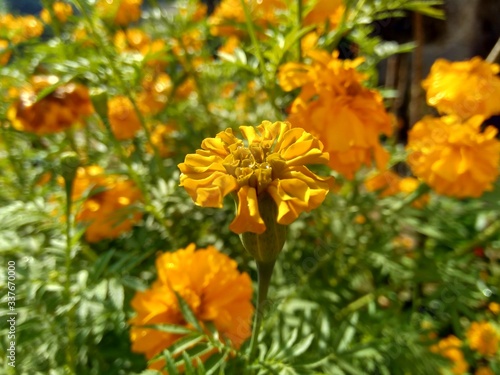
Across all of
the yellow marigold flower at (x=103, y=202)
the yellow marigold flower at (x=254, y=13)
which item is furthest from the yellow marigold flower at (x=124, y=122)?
the yellow marigold flower at (x=254, y=13)

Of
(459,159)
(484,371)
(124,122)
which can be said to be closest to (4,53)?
(124,122)

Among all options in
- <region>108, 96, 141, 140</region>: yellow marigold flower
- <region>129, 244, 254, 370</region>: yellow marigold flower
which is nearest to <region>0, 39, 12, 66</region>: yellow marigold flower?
<region>108, 96, 141, 140</region>: yellow marigold flower

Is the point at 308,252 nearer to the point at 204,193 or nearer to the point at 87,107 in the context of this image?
the point at 87,107

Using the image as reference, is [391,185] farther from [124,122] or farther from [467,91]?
[124,122]

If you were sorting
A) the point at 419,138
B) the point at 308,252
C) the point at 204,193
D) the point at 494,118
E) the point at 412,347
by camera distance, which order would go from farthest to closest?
1. the point at 494,118
2. the point at 308,252
3. the point at 412,347
4. the point at 419,138
5. the point at 204,193

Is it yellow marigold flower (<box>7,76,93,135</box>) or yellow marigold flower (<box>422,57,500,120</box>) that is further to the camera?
yellow marigold flower (<box>7,76,93,135</box>)

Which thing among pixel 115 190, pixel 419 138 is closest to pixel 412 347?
pixel 419 138

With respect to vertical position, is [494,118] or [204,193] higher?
[204,193]

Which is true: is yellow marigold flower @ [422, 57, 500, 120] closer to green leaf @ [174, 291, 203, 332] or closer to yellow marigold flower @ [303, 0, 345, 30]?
yellow marigold flower @ [303, 0, 345, 30]
